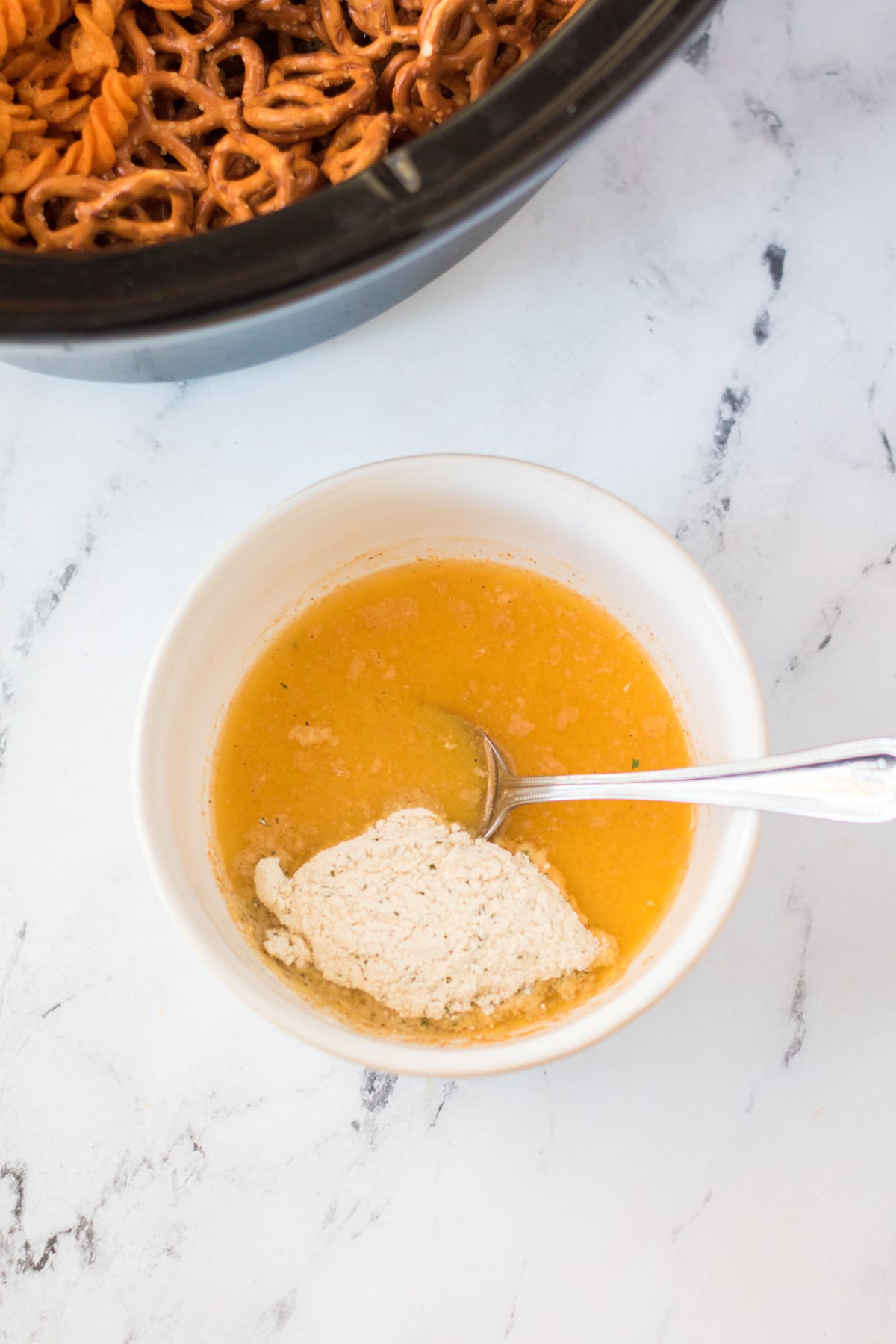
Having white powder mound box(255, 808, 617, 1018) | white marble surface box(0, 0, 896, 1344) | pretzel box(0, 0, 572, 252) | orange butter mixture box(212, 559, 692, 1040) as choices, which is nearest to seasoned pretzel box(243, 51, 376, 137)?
pretzel box(0, 0, 572, 252)

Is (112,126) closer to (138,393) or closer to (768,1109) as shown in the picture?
(138,393)

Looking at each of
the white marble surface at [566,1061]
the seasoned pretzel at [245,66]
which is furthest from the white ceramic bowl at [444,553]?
the seasoned pretzel at [245,66]

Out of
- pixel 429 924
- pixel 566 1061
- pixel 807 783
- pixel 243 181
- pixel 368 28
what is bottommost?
pixel 566 1061

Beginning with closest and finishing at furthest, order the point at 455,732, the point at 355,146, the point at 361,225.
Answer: the point at 361,225 < the point at 355,146 < the point at 455,732

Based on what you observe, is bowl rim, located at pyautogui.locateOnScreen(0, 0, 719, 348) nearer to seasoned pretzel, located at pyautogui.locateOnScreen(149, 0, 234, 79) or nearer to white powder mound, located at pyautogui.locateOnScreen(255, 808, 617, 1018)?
seasoned pretzel, located at pyautogui.locateOnScreen(149, 0, 234, 79)

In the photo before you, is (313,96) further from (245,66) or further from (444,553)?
(444,553)

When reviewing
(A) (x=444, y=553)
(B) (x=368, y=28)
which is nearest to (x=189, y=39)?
(B) (x=368, y=28)

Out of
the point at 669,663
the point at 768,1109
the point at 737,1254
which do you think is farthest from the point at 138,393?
the point at 737,1254
